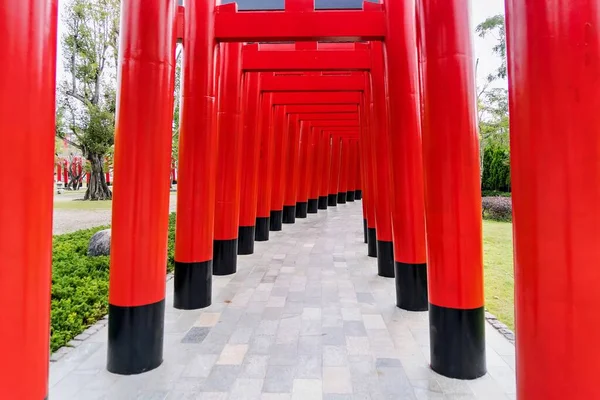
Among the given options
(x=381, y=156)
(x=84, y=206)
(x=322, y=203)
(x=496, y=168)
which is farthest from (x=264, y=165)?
(x=496, y=168)

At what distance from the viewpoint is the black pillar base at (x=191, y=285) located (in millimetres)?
4535

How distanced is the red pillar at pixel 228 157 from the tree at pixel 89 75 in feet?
50.8

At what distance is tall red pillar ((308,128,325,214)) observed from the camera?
1656 cm

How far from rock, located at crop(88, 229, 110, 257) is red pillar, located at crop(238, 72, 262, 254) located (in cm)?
278

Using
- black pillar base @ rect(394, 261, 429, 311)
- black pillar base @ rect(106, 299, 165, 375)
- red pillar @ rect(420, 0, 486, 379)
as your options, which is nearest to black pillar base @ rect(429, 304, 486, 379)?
red pillar @ rect(420, 0, 486, 379)

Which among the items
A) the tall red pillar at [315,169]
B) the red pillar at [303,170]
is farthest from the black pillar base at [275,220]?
the tall red pillar at [315,169]

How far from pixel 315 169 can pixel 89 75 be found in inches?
514

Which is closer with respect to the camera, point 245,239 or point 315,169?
point 245,239

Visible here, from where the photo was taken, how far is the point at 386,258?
245 inches

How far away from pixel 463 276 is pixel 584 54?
1906 millimetres

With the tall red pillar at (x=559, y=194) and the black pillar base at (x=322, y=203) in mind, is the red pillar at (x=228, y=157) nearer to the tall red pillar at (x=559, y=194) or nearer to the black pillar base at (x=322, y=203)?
the tall red pillar at (x=559, y=194)

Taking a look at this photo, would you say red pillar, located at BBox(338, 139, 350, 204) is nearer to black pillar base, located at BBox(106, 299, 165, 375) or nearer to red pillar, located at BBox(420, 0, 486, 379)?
red pillar, located at BBox(420, 0, 486, 379)

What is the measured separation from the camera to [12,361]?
1542 mm

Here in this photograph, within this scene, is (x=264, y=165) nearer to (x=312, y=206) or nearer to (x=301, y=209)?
(x=301, y=209)
